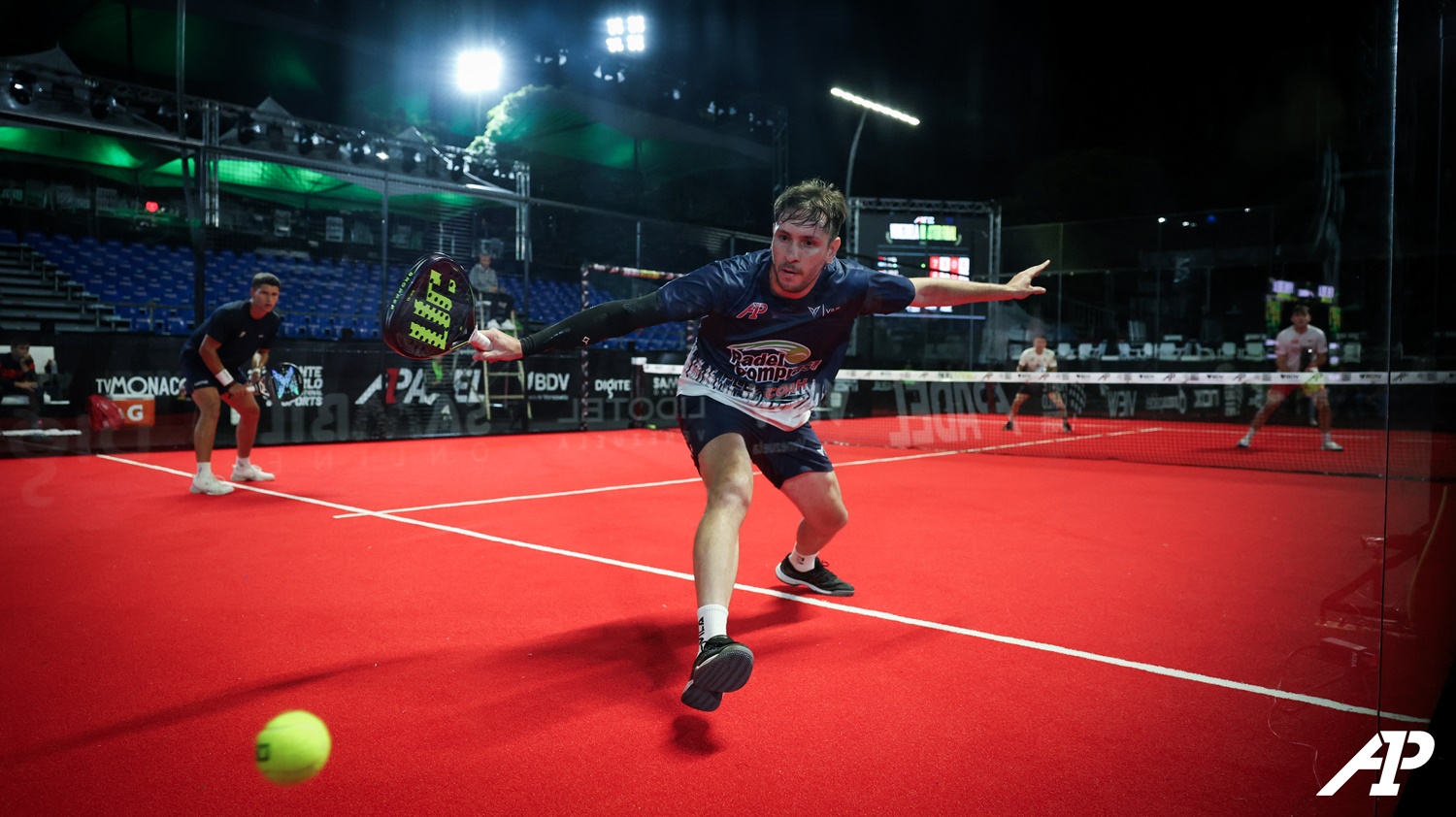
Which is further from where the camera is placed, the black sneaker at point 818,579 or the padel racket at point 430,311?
the black sneaker at point 818,579

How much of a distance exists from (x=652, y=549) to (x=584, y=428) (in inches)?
406

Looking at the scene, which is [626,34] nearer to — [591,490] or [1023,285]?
[591,490]

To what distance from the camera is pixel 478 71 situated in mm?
25594

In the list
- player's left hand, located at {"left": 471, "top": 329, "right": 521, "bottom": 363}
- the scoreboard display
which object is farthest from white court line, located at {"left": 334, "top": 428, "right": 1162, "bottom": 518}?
the scoreboard display

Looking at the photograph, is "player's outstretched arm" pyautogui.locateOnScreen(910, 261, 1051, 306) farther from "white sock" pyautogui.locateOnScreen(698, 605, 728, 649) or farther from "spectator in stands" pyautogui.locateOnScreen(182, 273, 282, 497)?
"spectator in stands" pyautogui.locateOnScreen(182, 273, 282, 497)

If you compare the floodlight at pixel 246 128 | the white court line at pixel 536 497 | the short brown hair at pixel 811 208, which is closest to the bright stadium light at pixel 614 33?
the floodlight at pixel 246 128

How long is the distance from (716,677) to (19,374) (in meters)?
12.6

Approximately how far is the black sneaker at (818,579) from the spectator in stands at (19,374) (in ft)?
38.0

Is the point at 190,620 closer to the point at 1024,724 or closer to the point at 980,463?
the point at 1024,724

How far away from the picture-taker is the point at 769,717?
273 centimetres

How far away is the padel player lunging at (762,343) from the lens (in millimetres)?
3096

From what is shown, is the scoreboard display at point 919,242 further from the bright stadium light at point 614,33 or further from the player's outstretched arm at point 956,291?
the player's outstretched arm at point 956,291

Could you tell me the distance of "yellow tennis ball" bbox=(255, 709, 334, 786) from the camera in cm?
230

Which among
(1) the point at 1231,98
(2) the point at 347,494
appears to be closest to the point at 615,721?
(2) the point at 347,494
